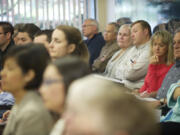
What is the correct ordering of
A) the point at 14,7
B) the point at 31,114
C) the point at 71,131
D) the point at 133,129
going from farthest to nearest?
1. the point at 14,7
2. the point at 31,114
3. the point at 71,131
4. the point at 133,129

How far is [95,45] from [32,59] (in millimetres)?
4129

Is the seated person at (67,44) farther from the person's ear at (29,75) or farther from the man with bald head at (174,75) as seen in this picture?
the man with bald head at (174,75)

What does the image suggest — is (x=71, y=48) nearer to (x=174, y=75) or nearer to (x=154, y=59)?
(x=174, y=75)

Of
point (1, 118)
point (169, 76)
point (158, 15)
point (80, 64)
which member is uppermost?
point (158, 15)

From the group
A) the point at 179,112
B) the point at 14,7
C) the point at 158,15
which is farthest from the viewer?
the point at 14,7

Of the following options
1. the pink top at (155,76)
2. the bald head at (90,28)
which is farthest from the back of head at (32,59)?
the bald head at (90,28)

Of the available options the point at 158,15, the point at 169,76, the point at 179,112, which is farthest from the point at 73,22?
the point at 179,112

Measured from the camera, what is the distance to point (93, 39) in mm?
6195

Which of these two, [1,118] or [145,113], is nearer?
[145,113]

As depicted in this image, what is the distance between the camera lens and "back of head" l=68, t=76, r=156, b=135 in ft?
3.19

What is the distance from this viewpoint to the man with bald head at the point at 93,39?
599cm

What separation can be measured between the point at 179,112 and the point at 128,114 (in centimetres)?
186

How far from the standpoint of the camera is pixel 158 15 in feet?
19.8

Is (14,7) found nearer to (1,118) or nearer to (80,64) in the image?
(1,118)
